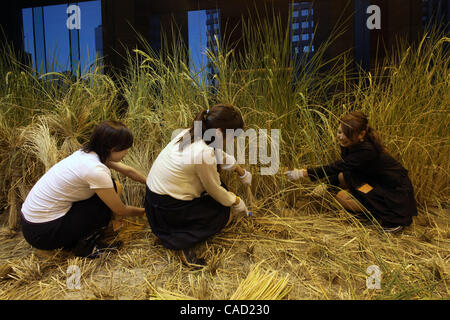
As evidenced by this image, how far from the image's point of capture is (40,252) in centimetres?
134

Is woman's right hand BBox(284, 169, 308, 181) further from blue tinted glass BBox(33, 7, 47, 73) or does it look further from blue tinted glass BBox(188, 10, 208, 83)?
blue tinted glass BBox(33, 7, 47, 73)

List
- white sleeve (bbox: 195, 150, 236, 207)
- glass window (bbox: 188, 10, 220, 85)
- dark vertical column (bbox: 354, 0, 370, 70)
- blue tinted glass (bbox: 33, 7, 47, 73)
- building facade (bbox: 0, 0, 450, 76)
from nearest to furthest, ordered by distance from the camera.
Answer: white sleeve (bbox: 195, 150, 236, 207)
glass window (bbox: 188, 10, 220, 85)
building facade (bbox: 0, 0, 450, 76)
dark vertical column (bbox: 354, 0, 370, 70)
blue tinted glass (bbox: 33, 7, 47, 73)

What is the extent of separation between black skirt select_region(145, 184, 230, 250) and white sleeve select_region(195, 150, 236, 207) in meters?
0.07

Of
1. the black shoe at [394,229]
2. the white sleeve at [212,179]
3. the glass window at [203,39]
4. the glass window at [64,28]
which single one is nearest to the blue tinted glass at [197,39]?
the glass window at [203,39]

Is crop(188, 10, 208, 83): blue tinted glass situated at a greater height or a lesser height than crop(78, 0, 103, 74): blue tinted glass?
lesser

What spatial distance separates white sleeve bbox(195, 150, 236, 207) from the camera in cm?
118

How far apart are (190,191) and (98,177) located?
1.27 ft

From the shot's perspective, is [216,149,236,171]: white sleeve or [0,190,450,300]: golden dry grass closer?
[0,190,450,300]: golden dry grass

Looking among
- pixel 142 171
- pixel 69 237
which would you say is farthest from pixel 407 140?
pixel 69 237

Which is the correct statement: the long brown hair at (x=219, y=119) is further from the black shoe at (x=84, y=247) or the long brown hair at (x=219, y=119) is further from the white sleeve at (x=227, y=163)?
the black shoe at (x=84, y=247)

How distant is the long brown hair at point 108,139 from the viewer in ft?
4.11

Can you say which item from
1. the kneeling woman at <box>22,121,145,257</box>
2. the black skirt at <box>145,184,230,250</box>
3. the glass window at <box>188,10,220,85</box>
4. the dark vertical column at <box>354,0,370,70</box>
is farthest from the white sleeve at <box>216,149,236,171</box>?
the dark vertical column at <box>354,0,370,70</box>

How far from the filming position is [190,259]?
1.25 metres
